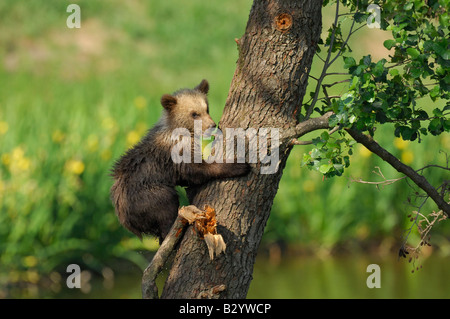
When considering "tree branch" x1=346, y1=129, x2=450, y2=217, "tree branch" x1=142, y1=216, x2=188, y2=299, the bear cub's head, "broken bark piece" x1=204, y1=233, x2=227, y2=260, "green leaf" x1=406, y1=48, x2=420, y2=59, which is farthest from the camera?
the bear cub's head

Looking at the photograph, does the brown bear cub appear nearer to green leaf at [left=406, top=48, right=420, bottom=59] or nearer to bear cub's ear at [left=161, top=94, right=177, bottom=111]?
bear cub's ear at [left=161, top=94, right=177, bottom=111]

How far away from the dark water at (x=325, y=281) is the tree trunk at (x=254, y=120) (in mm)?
3715

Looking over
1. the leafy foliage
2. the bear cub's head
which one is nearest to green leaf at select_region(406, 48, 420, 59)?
the leafy foliage

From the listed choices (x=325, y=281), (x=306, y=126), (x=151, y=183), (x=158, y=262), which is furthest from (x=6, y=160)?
(x=306, y=126)

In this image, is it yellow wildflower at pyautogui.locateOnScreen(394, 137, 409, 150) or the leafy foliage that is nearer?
the leafy foliage

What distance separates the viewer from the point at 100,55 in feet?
45.1

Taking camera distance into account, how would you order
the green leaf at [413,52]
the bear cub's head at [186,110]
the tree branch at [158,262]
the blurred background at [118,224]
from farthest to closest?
the blurred background at [118,224], the bear cub's head at [186,110], the tree branch at [158,262], the green leaf at [413,52]

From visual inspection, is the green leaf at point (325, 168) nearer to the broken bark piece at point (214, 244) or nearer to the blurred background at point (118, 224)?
the broken bark piece at point (214, 244)

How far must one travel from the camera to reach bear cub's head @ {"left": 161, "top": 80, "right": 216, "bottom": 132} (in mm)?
4375

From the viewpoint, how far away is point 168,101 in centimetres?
444

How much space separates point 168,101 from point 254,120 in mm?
1235

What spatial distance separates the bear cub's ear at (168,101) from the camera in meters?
4.42

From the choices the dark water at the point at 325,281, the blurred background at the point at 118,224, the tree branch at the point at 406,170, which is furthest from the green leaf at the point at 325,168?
the dark water at the point at 325,281
